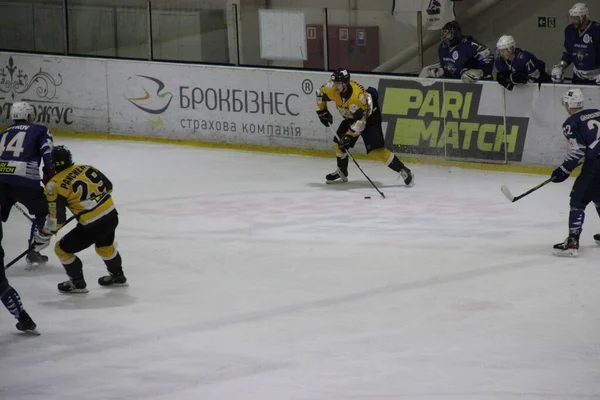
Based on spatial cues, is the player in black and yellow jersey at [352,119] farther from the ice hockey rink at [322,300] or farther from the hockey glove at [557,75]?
the hockey glove at [557,75]

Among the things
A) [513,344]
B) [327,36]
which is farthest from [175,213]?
[513,344]

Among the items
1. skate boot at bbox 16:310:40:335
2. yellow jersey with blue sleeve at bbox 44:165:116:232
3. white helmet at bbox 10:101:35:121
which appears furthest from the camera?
white helmet at bbox 10:101:35:121

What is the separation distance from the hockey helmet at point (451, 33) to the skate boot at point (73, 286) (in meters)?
6.36

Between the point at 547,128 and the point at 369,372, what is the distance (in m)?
6.89

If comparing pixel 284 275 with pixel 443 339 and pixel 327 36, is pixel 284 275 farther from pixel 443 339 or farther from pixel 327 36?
pixel 327 36

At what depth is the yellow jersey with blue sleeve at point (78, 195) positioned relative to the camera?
8906 mm

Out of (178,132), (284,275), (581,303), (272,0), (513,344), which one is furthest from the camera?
(272,0)

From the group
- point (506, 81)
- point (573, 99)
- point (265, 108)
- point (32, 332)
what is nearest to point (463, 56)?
point (506, 81)

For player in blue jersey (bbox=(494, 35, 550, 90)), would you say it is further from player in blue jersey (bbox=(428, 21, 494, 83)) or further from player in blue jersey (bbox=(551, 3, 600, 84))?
player in blue jersey (bbox=(428, 21, 494, 83))

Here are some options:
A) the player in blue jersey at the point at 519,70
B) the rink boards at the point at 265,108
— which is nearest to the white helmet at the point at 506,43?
the player in blue jersey at the point at 519,70

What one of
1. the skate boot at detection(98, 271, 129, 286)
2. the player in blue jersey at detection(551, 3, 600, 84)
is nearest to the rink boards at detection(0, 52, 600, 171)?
the player in blue jersey at detection(551, 3, 600, 84)

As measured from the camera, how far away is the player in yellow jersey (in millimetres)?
8922

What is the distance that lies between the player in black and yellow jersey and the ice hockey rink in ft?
0.87

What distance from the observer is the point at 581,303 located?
8.68 meters
